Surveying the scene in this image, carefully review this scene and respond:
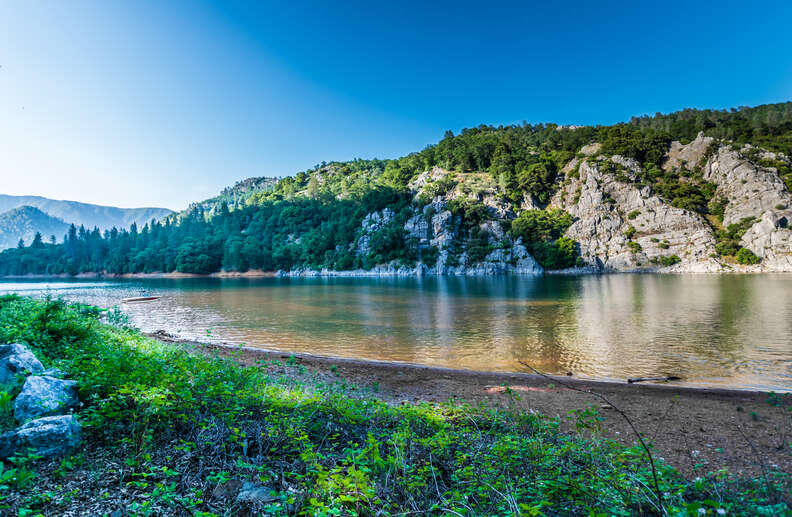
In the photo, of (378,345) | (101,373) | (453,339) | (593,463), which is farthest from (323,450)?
(453,339)

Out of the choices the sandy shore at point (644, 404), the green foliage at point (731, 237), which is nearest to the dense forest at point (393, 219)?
the green foliage at point (731, 237)

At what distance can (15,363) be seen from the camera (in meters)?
5.72

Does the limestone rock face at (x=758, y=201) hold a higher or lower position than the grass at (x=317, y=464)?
higher

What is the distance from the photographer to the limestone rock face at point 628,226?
91.4 metres

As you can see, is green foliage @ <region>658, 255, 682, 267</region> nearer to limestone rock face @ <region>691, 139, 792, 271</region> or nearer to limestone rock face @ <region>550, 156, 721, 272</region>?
limestone rock face @ <region>550, 156, 721, 272</region>

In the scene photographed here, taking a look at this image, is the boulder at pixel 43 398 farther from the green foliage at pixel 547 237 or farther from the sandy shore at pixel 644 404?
the green foliage at pixel 547 237

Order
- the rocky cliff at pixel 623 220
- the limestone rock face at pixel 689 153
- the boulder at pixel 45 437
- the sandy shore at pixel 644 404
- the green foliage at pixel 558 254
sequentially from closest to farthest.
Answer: the boulder at pixel 45 437 → the sandy shore at pixel 644 404 → the rocky cliff at pixel 623 220 → the green foliage at pixel 558 254 → the limestone rock face at pixel 689 153

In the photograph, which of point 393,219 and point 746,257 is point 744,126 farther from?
point 393,219

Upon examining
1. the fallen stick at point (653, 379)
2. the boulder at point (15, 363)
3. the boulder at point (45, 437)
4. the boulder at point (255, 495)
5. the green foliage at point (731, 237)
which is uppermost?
the green foliage at point (731, 237)

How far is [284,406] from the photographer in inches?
224

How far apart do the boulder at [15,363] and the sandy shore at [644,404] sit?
6.06m

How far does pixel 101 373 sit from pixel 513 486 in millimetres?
6331

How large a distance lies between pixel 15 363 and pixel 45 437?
9.48 feet

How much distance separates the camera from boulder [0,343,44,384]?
18.1 ft
